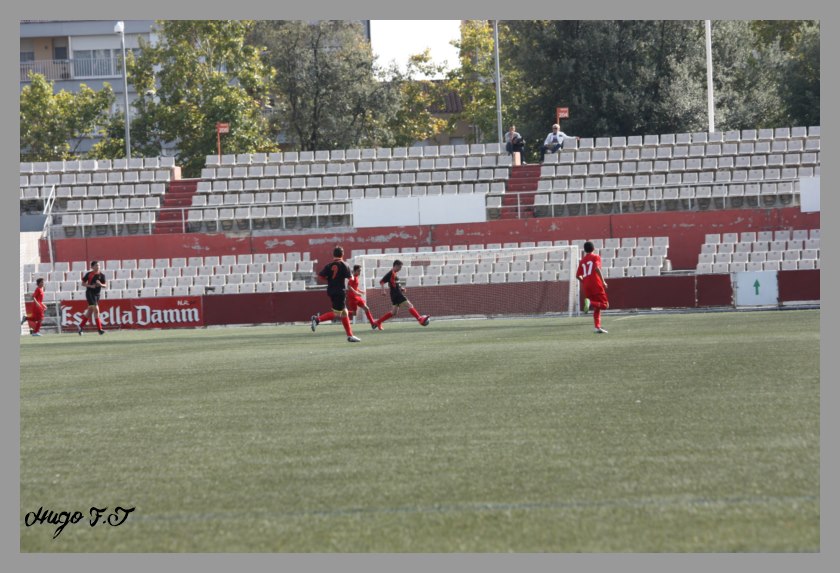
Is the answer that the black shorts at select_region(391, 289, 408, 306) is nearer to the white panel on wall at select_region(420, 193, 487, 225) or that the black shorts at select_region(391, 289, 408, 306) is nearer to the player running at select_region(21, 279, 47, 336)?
the player running at select_region(21, 279, 47, 336)

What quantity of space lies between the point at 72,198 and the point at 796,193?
25.5 metres

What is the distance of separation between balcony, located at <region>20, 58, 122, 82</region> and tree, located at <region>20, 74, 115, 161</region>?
1719cm

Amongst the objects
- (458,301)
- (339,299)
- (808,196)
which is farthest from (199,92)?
(339,299)

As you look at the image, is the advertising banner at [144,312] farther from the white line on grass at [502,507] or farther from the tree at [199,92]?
the white line on grass at [502,507]

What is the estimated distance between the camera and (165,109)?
58938 mm

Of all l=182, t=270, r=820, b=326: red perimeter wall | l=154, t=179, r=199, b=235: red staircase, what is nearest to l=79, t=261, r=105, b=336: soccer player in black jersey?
l=182, t=270, r=820, b=326: red perimeter wall

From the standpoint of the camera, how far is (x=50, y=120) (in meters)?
60.8

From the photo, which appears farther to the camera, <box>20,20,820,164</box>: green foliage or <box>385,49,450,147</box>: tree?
<box>385,49,450,147</box>: tree

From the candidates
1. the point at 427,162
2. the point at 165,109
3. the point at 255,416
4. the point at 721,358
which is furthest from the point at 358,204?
the point at 255,416

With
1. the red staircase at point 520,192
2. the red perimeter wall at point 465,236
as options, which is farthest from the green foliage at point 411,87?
the red perimeter wall at point 465,236

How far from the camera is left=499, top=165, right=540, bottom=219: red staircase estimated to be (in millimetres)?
42312

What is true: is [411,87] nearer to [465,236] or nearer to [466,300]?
[465,236]

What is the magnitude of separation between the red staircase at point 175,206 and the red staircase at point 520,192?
11349mm

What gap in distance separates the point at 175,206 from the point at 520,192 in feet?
41.3
